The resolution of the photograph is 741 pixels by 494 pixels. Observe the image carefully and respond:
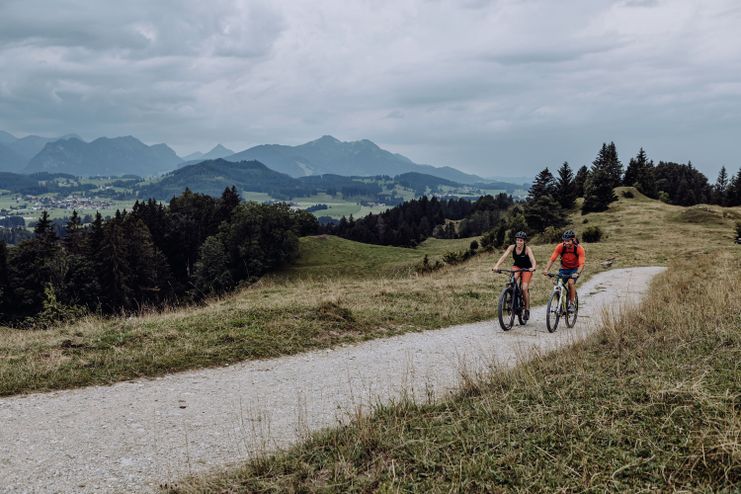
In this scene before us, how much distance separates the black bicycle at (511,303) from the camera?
1406 cm

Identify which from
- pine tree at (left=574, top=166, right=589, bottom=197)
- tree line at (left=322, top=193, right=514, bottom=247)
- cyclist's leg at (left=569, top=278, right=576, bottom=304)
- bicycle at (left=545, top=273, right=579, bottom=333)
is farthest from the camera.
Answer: tree line at (left=322, top=193, right=514, bottom=247)

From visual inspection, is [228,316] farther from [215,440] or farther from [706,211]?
[706,211]

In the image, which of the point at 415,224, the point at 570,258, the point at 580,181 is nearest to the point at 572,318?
the point at 570,258

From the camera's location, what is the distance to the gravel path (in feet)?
19.1

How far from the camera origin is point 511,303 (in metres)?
14.5

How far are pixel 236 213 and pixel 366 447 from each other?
90.4 metres

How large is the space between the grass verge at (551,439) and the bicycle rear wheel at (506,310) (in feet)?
21.1

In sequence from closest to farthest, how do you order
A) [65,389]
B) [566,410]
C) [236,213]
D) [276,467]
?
[276,467] → [566,410] → [65,389] → [236,213]

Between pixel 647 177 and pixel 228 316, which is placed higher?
pixel 647 177

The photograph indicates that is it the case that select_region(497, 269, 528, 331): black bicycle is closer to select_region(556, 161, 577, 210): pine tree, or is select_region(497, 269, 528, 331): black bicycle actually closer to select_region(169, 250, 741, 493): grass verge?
select_region(169, 250, 741, 493): grass verge

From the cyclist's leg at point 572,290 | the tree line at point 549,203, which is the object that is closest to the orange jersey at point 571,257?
the cyclist's leg at point 572,290

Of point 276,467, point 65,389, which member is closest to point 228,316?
point 65,389

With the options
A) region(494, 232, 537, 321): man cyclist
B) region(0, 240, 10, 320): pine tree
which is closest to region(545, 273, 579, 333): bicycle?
region(494, 232, 537, 321): man cyclist

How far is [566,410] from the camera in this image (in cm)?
577
